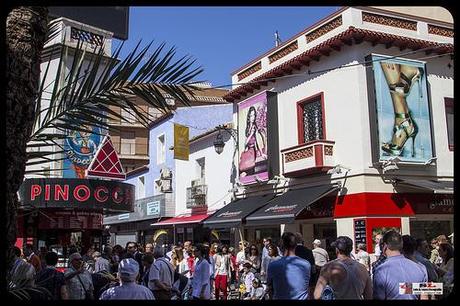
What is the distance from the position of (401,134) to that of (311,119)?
3.16 metres

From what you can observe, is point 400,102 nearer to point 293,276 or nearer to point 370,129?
point 370,129

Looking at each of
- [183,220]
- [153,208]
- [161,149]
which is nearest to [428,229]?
[183,220]

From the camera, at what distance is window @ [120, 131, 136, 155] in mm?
46938

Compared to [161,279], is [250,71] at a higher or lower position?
higher

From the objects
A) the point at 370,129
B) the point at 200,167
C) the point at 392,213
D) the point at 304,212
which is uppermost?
the point at 200,167

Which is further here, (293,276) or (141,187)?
(141,187)

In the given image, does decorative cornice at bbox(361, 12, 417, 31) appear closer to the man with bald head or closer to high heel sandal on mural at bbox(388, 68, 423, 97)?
high heel sandal on mural at bbox(388, 68, 423, 97)

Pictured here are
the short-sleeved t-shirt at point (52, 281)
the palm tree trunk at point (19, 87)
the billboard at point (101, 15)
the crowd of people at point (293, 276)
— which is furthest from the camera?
the short-sleeved t-shirt at point (52, 281)

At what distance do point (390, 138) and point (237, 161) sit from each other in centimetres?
769

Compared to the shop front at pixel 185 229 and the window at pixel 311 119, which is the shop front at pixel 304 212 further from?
the shop front at pixel 185 229

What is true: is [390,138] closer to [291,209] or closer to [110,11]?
[291,209]

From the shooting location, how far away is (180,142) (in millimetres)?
23516

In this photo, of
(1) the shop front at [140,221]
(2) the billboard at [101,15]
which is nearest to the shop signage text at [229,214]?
(1) the shop front at [140,221]

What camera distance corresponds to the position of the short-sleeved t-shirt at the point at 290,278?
5.17 meters
